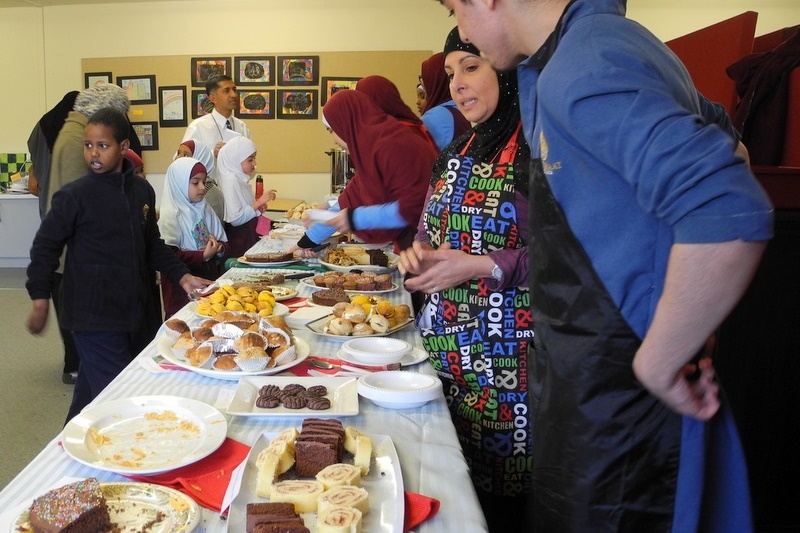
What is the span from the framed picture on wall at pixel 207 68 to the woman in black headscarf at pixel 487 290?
6.41 metres

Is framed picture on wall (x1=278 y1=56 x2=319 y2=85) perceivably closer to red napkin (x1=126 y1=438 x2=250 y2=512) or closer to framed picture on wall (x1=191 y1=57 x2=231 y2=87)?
framed picture on wall (x1=191 y1=57 x2=231 y2=87)

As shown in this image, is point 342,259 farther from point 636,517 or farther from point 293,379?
point 636,517

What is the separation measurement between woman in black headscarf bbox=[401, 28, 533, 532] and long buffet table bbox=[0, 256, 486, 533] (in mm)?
145

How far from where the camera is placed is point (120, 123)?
2.53 meters

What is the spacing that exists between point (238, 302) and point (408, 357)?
71 cm

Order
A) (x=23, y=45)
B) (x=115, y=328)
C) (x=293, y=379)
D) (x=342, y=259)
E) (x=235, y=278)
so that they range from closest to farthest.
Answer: (x=293, y=379)
(x=115, y=328)
(x=235, y=278)
(x=342, y=259)
(x=23, y=45)

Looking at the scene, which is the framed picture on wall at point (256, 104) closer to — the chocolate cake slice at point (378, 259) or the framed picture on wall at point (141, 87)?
the framed picture on wall at point (141, 87)

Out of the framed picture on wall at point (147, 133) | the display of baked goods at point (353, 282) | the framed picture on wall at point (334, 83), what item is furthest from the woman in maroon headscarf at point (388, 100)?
the framed picture on wall at point (147, 133)

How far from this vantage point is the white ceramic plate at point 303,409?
4.33 ft

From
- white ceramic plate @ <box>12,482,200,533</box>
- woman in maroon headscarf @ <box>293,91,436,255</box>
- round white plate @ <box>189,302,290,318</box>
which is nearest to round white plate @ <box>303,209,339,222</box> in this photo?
woman in maroon headscarf @ <box>293,91,436,255</box>

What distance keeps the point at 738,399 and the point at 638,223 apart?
1.83 metres

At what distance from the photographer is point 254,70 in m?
7.50

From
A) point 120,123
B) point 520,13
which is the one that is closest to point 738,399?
point 520,13

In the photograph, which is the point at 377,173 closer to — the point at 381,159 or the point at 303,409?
the point at 381,159
